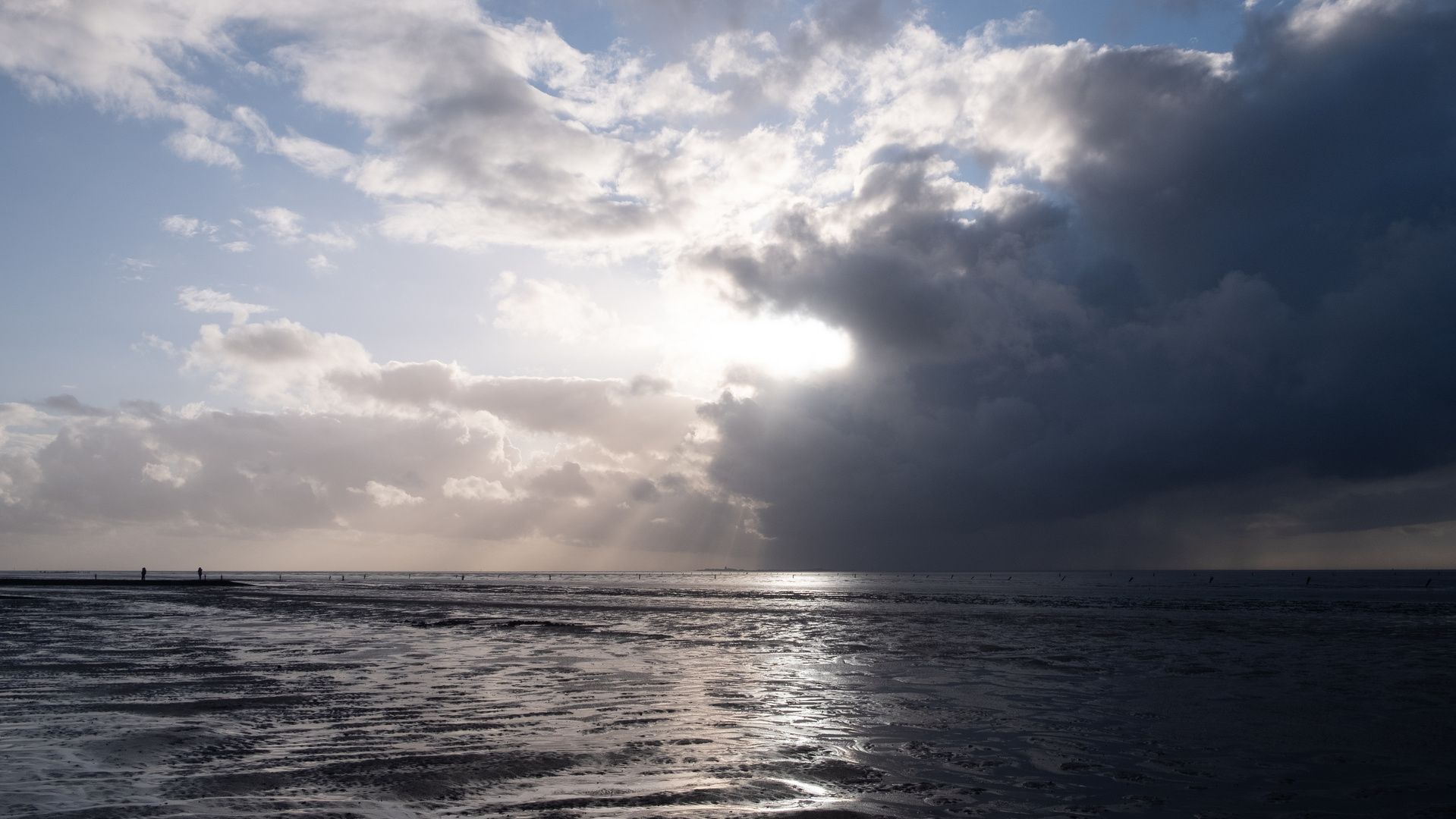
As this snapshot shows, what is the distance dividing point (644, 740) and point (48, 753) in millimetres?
9983

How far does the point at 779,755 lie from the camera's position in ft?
44.3

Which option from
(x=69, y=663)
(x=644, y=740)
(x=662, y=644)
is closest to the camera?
(x=644, y=740)

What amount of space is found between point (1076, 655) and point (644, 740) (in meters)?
22.7

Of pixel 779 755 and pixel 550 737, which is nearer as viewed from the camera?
pixel 779 755

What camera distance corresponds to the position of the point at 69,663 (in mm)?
24500

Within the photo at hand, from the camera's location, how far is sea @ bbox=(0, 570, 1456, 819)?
10.9 m

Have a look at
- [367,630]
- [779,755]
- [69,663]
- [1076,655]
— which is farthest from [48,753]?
[1076,655]

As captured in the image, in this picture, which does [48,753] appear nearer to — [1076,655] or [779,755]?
[779,755]

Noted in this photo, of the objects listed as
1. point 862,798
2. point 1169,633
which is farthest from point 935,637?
point 862,798

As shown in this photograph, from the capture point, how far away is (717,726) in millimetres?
15977

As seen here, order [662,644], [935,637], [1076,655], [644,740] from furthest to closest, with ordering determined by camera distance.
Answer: [935,637]
[662,644]
[1076,655]
[644,740]

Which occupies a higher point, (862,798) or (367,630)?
(862,798)

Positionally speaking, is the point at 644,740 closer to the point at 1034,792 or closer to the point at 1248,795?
the point at 1034,792

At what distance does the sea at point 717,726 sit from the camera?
431 inches
